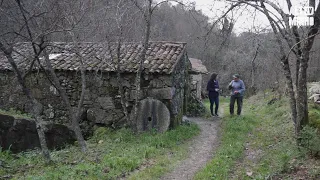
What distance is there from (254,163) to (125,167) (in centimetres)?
262

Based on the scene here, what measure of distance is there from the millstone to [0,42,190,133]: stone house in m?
0.18

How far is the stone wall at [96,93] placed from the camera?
31.4ft

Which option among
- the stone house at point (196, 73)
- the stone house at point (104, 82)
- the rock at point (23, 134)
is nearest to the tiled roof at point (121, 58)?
the stone house at point (104, 82)

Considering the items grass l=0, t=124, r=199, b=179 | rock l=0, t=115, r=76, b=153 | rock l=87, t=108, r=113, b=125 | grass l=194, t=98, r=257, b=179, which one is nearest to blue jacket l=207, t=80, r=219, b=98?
grass l=194, t=98, r=257, b=179

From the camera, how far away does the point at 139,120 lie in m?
9.53

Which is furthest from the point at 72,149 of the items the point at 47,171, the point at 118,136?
the point at 47,171

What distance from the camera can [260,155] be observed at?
22.7 ft

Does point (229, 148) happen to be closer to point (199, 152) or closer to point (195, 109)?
point (199, 152)

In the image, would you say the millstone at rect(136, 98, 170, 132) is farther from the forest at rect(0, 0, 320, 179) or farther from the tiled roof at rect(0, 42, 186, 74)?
the tiled roof at rect(0, 42, 186, 74)

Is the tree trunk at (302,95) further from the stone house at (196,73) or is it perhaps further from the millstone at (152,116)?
the stone house at (196,73)

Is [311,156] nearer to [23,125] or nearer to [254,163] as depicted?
[254,163]

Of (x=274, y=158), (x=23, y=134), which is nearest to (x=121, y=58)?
(x=23, y=134)

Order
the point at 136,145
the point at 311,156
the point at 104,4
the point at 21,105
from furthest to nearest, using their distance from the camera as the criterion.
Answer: the point at 21,105
the point at 104,4
the point at 136,145
the point at 311,156
